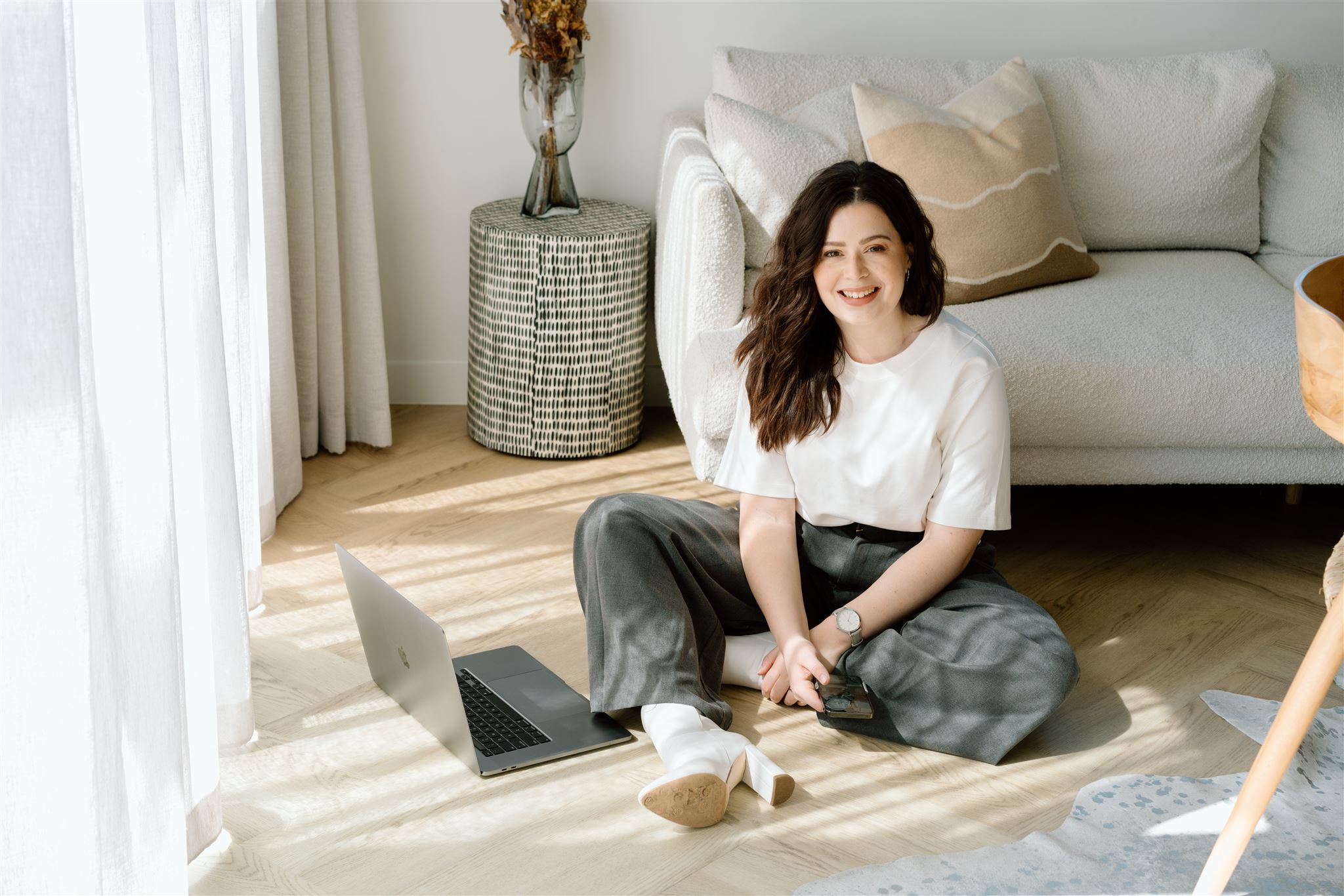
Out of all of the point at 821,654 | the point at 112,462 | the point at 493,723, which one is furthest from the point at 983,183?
the point at 112,462

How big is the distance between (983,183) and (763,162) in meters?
0.41

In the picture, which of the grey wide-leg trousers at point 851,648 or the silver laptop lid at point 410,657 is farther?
the grey wide-leg trousers at point 851,648

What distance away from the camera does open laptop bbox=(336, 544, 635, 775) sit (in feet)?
5.41

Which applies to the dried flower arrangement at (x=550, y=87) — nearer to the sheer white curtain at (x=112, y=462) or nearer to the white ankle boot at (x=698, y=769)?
the sheer white curtain at (x=112, y=462)

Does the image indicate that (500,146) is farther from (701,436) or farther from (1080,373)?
(1080,373)

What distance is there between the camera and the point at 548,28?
261cm

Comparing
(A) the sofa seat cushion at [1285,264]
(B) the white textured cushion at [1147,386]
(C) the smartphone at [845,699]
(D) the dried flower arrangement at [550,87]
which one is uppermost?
(D) the dried flower arrangement at [550,87]

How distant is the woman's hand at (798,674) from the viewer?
1745mm

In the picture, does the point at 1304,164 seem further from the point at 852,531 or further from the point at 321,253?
the point at 321,253

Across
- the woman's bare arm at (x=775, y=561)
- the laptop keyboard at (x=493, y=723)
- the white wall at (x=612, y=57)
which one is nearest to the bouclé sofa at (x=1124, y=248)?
the white wall at (x=612, y=57)

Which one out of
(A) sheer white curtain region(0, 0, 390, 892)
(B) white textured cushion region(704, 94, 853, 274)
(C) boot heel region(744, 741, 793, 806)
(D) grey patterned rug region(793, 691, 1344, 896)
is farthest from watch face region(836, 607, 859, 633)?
(B) white textured cushion region(704, 94, 853, 274)

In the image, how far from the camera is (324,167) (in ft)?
8.46

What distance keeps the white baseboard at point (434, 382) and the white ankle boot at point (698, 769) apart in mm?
1443

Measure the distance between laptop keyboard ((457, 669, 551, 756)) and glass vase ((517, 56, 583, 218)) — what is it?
4.06 ft
